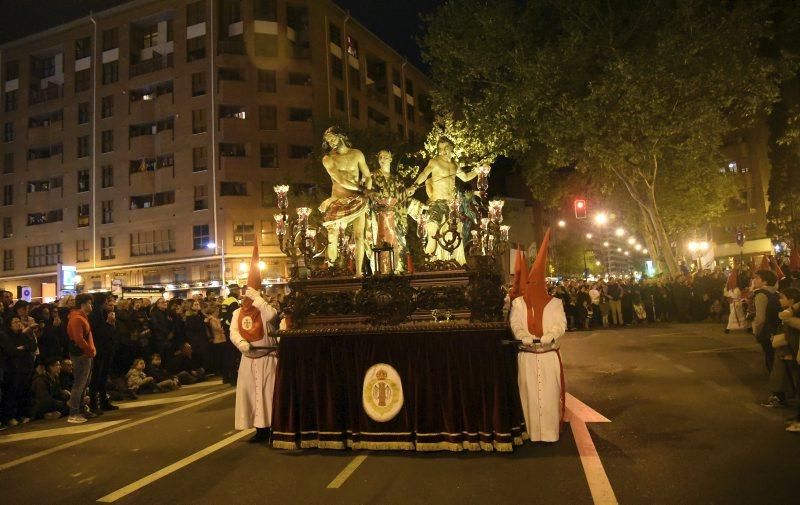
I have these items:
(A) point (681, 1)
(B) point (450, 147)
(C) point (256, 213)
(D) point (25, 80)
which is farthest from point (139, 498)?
(D) point (25, 80)

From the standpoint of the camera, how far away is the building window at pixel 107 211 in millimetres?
40281

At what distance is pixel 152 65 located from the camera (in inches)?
1581

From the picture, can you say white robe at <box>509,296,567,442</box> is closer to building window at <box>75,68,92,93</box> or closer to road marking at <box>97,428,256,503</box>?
road marking at <box>97,428,256,503</box>

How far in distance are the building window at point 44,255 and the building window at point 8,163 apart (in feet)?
22.7

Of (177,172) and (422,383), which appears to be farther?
(177,172)

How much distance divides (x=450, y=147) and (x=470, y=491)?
5.32 meters

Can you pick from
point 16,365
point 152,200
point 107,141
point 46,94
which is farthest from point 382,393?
point 46,94

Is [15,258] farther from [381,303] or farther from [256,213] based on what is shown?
[381,303]

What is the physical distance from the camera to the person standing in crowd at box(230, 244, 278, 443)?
679cm

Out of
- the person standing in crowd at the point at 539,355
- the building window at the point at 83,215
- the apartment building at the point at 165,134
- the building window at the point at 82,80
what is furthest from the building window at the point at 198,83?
the person standing in crowd at the point at 539,355

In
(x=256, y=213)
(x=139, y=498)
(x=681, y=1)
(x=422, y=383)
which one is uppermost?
(x=681, y=1)

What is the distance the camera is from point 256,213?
38250 mm

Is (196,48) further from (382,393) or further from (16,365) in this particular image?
(382,393)

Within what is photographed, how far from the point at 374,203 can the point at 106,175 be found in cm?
3939
